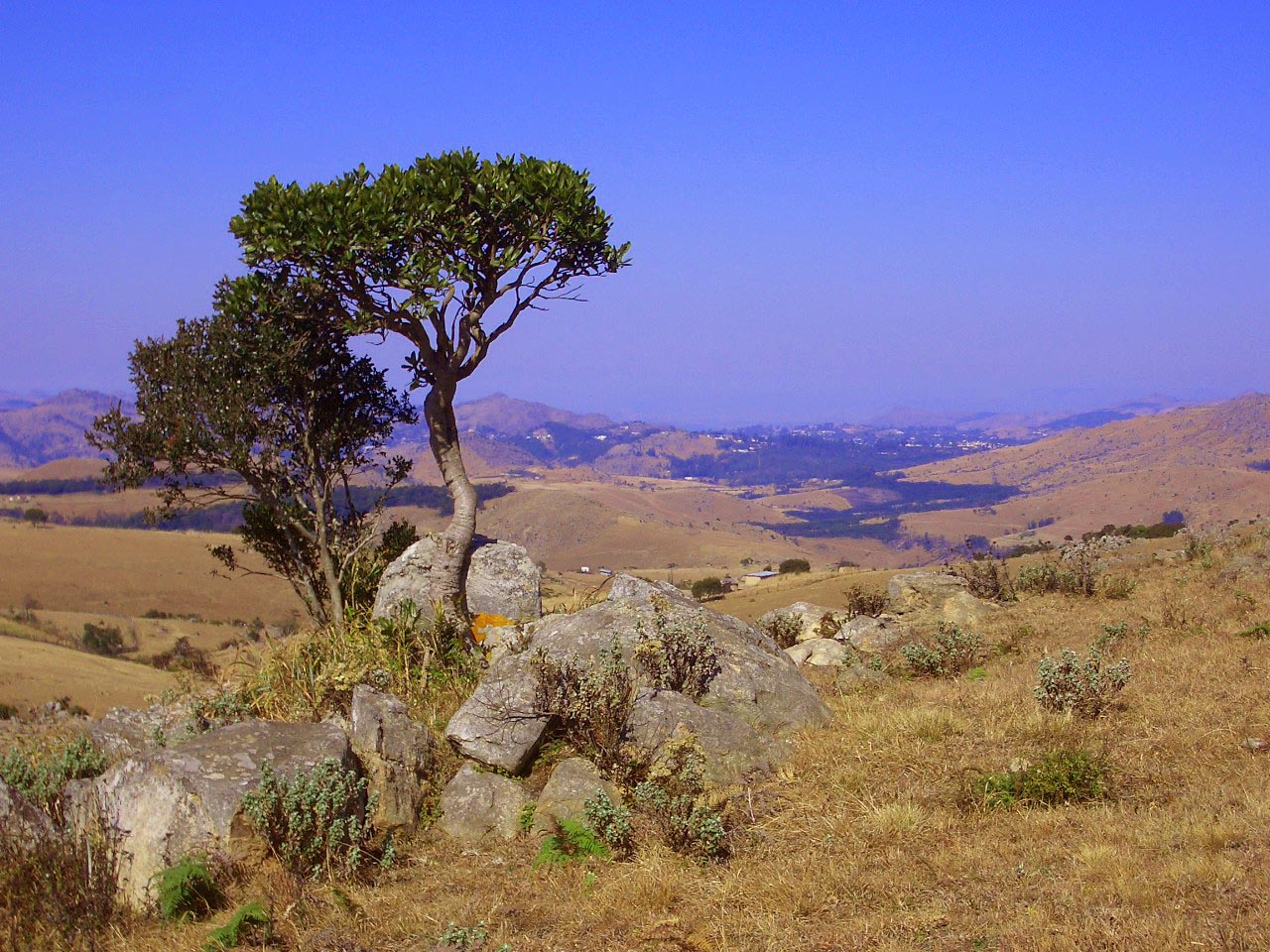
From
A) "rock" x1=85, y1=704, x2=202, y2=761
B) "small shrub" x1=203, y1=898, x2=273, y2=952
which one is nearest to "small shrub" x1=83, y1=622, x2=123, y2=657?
"rock" x1=85, y1=704, x2=202, y2=761

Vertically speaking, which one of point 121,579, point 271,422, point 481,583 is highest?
point 271,422

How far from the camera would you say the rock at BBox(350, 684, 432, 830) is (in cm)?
638

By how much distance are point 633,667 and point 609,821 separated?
200 centimetres

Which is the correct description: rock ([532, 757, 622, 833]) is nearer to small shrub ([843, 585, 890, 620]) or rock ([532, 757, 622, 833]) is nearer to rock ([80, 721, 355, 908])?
rock ([80, 721, 355, 908])

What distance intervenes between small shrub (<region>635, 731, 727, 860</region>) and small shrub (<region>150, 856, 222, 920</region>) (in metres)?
2.58

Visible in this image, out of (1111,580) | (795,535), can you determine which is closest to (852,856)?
(1111,580)

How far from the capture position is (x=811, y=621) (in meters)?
14.2

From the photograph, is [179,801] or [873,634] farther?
[873,634]

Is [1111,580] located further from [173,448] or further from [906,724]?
[173,448]

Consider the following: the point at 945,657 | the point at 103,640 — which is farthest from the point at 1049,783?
the point at 103,640

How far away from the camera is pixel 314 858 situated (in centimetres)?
568

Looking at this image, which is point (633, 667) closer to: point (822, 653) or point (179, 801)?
point (179, 801)

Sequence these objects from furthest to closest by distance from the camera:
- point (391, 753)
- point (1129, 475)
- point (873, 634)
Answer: point (1129, 475)
point (873, 634)
point (391, 753)

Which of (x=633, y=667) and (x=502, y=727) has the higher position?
(x=633, y=667)
